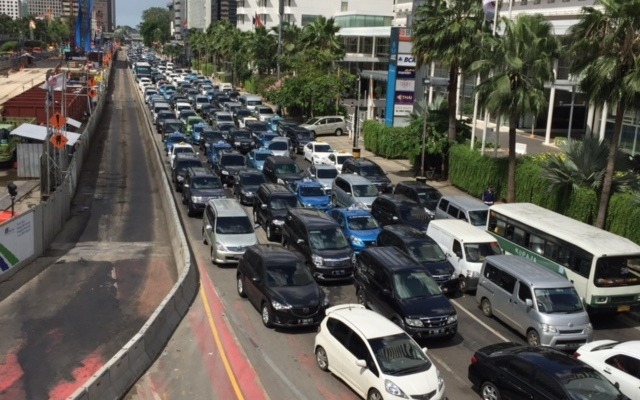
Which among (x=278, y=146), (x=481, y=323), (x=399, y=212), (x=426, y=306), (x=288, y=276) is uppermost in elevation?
(x=278, y=146)

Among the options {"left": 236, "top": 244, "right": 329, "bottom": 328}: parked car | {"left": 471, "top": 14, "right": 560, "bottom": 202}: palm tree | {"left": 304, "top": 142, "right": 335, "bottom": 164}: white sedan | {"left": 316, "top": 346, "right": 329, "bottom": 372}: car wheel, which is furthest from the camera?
{"left": 304, "top": 142, "right": 335, "bottom": 164}: white sedan

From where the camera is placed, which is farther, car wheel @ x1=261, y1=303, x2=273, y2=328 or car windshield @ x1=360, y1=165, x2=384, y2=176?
car windshield @ x1=360, y1=165, x2=384, y2=176

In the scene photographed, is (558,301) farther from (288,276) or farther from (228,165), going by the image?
(228,165)

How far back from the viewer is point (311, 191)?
30.5 metres

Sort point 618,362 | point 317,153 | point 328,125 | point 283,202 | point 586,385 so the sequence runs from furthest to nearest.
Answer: point 328,125 < point 317,153 < point 283,202 < point 618,362 < point 586,385

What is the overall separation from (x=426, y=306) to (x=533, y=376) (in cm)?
451

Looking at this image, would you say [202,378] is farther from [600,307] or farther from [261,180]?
[261,180]

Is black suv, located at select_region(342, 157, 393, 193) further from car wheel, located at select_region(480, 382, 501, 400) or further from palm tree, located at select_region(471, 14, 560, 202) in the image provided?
car wheel, located at select_region(480, 382, 501, 400)

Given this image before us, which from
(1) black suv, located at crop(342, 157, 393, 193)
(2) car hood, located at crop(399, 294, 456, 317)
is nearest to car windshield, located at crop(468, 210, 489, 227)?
(1) black suv, located at crop(342, 157, 393, 193)

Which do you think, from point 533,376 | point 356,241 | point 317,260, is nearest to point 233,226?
point 317,260

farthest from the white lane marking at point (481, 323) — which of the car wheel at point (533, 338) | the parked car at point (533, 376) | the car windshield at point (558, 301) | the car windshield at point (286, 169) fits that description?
the car windshield at point (286, 169)

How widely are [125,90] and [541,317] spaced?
3960 inches

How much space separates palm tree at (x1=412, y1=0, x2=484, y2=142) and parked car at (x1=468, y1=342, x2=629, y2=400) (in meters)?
24.6

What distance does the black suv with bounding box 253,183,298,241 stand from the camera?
86.3 feet
